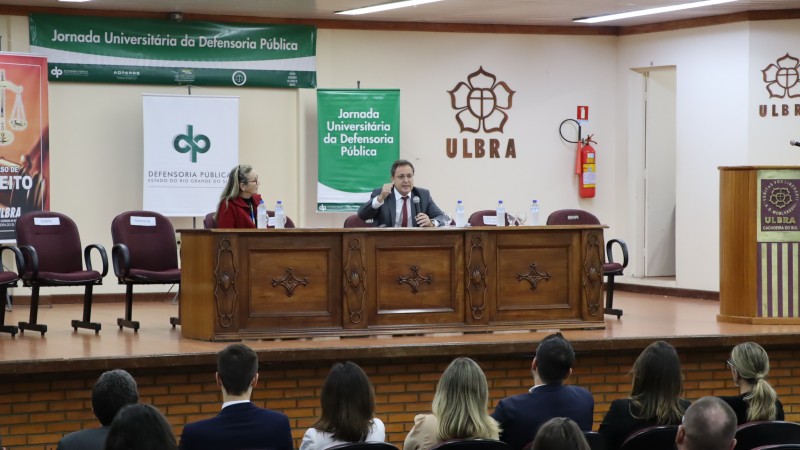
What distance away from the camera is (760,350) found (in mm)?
5508

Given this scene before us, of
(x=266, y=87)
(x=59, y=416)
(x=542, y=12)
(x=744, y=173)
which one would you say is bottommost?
(x=59, y=416)

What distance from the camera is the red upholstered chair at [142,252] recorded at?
8.87m

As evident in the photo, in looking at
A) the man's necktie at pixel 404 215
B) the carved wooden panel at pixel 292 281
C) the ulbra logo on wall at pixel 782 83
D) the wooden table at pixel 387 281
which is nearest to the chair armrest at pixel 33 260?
the wooden table at pixel 387 281

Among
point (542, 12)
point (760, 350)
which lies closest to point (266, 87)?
point (542, 12)

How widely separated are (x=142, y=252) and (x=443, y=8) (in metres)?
4.05

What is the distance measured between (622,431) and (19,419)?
3772 mm

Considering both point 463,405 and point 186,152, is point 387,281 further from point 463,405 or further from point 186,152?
point 186,152

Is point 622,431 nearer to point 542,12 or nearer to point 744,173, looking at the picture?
point 744,173

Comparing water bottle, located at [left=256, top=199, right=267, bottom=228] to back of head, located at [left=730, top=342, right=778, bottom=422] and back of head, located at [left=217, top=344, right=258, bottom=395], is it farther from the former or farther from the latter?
back of head, located at [left=730, top=342, right=778, bottom=422]

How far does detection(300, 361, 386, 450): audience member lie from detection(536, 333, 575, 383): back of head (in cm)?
88

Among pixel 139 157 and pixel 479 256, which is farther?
pixel 139 157

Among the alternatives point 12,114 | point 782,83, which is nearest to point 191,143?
point 12,114

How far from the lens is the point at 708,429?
3.66m

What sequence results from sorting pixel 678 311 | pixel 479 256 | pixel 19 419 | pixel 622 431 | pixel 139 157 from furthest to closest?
1. pixel 139 157
2. pixel 678 311
3. pixel 479 256
4. pixel 19 419
5. pixel 622 431
